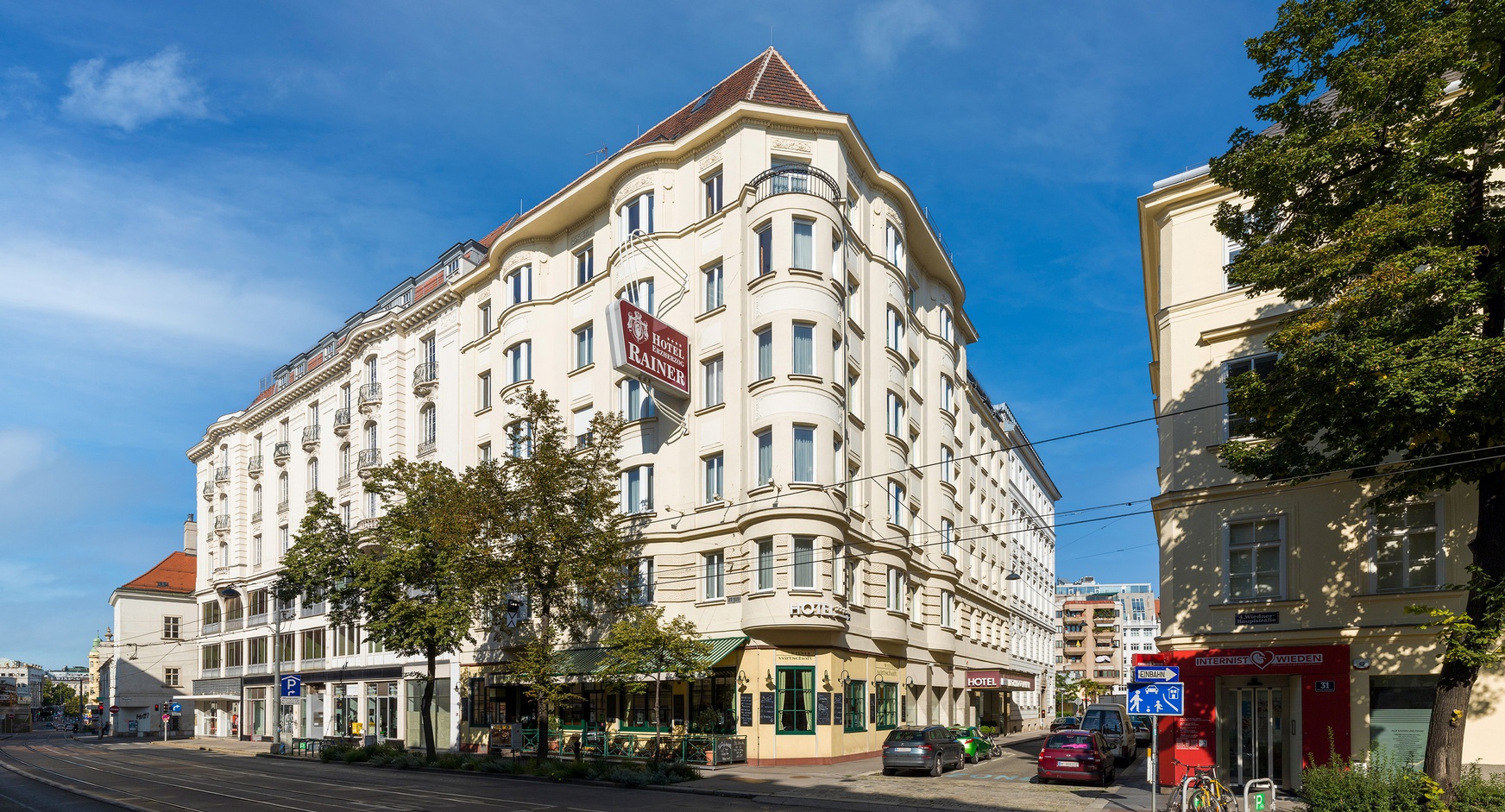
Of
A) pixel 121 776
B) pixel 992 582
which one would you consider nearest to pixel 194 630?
pixel 121 776

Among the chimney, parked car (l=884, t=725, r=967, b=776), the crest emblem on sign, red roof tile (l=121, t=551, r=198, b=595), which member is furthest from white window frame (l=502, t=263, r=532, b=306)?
the chimney

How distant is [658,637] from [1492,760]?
803 inches

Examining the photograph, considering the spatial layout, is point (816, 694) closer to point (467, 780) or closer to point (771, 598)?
point (771, 598)

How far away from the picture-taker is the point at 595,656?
36.4 meters

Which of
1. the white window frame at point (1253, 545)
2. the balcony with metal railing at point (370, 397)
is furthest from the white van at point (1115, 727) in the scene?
the balcony with metal railing at point (370, 397)

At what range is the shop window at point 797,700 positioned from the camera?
3319 centimetres

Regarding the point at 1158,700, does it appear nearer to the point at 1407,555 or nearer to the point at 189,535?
the point at 1407,555

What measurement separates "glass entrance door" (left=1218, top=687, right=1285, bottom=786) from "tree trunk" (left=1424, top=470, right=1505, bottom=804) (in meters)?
6.76

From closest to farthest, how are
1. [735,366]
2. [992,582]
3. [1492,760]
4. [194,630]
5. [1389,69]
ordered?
[1389,69] → [1492,760] → [735,366] → [992,582] → [194,630]

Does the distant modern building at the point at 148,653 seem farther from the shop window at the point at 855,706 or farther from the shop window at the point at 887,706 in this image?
the shop window at the point at 855,706

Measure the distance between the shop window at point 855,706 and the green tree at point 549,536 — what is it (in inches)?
333

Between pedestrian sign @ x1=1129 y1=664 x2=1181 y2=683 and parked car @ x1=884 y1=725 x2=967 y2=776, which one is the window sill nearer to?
pedestrian sign @ x1=1129 y1=664 x2=1181 y2=683

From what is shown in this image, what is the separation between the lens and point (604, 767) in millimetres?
28812

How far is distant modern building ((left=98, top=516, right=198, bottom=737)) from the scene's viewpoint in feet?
267
